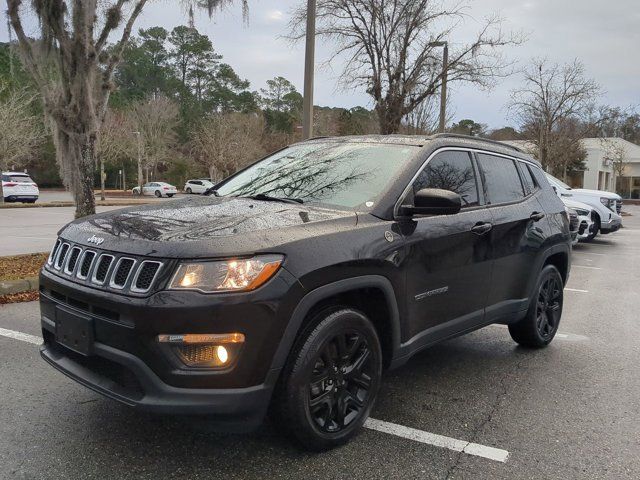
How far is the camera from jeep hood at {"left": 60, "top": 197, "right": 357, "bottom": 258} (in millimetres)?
2611

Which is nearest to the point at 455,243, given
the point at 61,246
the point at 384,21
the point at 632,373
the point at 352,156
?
the point at 352,156

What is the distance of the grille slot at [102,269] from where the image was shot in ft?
8.94

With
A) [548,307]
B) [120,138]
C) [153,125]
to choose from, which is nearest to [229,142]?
[153,125]

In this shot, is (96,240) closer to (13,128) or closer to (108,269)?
(108,269)

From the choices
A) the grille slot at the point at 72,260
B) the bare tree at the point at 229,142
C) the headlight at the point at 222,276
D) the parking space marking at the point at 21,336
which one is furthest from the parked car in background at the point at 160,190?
the headlight at the point at 222,276

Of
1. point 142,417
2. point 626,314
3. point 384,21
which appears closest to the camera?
point 142,417

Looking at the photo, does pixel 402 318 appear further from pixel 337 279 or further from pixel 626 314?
pixel 626 314

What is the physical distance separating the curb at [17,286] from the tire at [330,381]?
4.99m

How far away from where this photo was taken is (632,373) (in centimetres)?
452

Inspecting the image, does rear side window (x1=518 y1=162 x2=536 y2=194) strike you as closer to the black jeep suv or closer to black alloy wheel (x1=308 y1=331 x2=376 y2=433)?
the black jeep suv

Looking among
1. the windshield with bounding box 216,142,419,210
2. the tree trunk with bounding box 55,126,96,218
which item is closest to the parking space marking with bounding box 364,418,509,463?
the windshield with bounding box 216,142,419,210

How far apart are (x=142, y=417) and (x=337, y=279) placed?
5.15 feet

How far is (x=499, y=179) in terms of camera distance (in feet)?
14.9

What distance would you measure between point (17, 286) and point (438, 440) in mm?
5462
